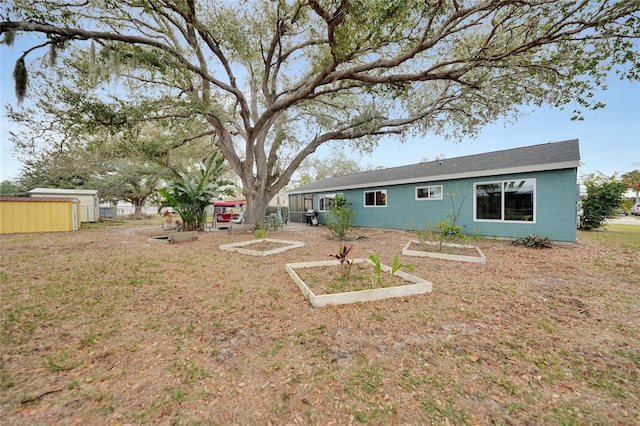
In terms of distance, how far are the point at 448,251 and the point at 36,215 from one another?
18.2m

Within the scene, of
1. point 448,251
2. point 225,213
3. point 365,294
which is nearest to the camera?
point 365,294

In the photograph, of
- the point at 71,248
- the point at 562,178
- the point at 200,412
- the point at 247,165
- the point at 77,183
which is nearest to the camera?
the point at 200,412

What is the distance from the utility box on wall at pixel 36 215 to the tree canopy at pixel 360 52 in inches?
289

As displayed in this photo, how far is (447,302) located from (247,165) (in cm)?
1113

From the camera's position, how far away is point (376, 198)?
13.4 metres

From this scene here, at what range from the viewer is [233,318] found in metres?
3.19

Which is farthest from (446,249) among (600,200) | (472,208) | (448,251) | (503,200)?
(600,200)

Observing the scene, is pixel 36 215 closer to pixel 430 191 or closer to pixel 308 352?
pixel 308 352

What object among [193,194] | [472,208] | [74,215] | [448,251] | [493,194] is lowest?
[448,251]

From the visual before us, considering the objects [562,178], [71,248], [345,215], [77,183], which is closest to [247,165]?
[345,215]

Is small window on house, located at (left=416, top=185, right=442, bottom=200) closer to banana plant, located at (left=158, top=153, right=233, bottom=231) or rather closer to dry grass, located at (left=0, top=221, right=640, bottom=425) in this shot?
dry grass, located at (left=0, top=221, right=640, bottom=425)

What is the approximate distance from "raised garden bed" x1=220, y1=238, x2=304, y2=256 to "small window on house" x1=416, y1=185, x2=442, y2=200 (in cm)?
660

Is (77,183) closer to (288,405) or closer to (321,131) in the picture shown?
(321,131)

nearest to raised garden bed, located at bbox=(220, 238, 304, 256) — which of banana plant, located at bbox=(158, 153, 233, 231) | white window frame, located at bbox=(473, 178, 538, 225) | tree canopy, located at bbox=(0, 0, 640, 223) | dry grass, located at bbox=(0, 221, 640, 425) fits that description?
dry grass, located at bbox=(0, 221, 640, 425)
